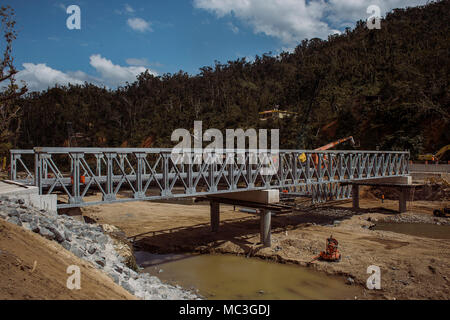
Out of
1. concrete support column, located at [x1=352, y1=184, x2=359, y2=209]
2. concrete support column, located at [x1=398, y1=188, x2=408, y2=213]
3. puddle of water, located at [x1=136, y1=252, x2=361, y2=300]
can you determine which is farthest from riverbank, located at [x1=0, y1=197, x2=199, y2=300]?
concrete support column, located at [x1=398, y1=188, x2=408, y2=213]

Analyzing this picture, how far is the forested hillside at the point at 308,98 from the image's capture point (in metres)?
50.5

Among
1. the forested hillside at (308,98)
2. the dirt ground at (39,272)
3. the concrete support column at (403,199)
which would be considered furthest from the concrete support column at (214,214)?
the forested hillside at (308,98)

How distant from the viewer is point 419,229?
25.3m

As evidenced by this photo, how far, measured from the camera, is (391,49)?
72188 mm

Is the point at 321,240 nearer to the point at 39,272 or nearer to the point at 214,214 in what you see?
the point at 214,214

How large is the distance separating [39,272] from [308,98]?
235 ft

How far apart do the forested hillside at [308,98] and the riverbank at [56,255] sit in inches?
1716

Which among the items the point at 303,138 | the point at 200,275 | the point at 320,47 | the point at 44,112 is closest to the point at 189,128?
the point at 303,138

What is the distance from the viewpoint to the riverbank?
648 cm

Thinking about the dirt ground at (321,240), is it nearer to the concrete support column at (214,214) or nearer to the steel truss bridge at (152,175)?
the concrete support column at (214,214)

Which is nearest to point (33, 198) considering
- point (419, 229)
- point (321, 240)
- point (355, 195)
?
point (321, 240)
